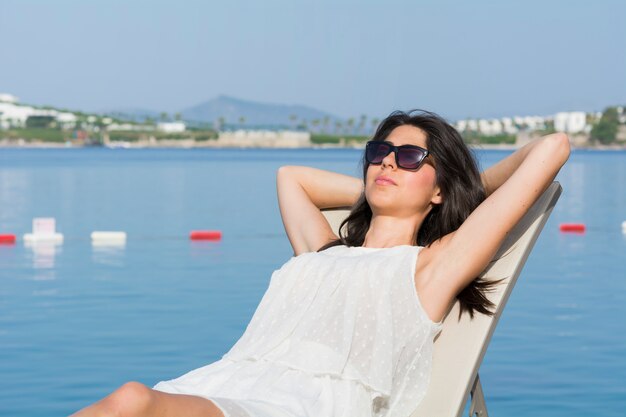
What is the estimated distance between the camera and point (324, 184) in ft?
12.9

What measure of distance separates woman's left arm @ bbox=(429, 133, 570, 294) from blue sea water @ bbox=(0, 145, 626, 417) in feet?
1.53

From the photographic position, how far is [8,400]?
6270mm

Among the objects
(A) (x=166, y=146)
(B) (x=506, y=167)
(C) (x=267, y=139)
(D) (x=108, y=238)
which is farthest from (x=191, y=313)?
(C) (x=267, y=139)

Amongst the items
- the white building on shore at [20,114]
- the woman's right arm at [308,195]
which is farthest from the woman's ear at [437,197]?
the white building on shore at [20,114]

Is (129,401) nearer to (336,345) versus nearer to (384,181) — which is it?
(336,345)

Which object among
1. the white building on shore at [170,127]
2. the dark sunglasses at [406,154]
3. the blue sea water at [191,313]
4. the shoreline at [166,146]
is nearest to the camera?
the dark sunglasses at [406,154]

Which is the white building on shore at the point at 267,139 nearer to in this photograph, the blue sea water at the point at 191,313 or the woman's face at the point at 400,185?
the blue sea water at the point at 191,313

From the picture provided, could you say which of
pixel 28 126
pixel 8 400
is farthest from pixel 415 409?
pixel 28 126

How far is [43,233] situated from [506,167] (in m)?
11.3

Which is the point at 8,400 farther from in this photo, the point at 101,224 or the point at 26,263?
the point at 101,224

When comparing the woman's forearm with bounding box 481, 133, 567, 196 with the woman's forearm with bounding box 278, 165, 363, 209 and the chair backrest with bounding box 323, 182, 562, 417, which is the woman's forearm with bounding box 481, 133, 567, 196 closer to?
the chair backrest with bounding box 323, 182, 562, 417

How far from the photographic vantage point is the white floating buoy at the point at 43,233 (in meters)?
14.0

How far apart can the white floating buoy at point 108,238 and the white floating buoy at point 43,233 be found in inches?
16.3

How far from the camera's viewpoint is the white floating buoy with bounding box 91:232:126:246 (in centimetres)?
1390
